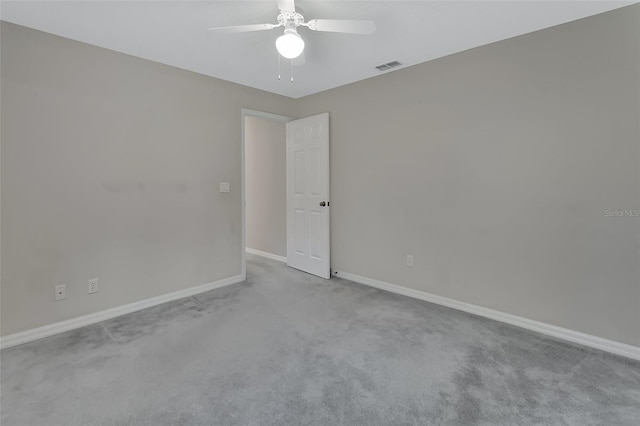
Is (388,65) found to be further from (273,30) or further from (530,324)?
(530,324)

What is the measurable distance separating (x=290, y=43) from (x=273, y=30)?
2.18ft

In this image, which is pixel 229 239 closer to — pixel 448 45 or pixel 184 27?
pixel 184 27

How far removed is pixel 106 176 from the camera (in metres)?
2.75

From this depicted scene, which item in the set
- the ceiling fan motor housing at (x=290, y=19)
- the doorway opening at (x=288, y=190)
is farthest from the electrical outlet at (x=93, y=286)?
the ceiling fan motor housing at (x=290, y=19)

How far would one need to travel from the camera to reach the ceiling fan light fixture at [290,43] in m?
1.95

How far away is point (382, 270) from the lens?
355cm

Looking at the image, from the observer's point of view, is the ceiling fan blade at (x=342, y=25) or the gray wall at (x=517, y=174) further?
the gray wall at (x=517, y=174)

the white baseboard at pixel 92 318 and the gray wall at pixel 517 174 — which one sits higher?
the gray wall at pixel 517 174

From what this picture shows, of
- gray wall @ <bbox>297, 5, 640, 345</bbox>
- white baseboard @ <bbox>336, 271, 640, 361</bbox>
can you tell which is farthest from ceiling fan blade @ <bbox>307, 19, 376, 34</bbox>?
white baseboard @ <bbox>336, 271, 640, 361</bbox>

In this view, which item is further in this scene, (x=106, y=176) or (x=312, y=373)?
(x=106, y=176)

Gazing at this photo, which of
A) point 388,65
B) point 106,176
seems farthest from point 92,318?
point 388,65

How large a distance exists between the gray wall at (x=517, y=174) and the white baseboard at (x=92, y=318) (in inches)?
80.3

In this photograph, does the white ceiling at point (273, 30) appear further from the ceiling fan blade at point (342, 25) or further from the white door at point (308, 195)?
the white door at point (308, 195)

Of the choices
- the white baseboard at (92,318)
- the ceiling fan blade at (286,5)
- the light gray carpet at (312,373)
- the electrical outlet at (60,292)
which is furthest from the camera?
the electrical outlet at (60,292)
